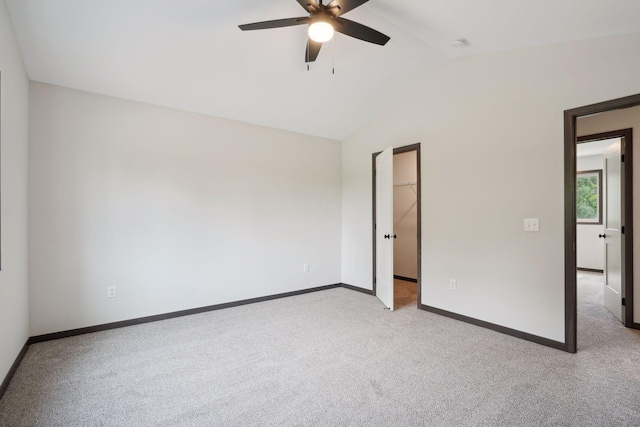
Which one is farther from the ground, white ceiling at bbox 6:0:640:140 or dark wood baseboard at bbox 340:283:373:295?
white ceiling at bbox 6:0:640:140

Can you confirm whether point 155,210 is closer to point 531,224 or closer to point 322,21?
point 322,21

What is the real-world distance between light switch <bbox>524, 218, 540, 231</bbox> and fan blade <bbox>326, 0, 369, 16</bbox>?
7.98 feet

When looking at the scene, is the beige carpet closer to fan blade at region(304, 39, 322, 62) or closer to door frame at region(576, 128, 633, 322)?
door frame at region(576, 128, 633, 322)

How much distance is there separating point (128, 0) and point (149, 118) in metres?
1.39

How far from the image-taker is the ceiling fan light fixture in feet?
6.39

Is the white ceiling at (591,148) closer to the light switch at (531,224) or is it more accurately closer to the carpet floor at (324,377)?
the carpet floor at (324,377)

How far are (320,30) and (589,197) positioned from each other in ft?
24.2

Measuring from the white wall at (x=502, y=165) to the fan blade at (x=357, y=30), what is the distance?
5.19 feet

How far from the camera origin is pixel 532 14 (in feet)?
7.62

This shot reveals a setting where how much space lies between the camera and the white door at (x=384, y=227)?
3803mm

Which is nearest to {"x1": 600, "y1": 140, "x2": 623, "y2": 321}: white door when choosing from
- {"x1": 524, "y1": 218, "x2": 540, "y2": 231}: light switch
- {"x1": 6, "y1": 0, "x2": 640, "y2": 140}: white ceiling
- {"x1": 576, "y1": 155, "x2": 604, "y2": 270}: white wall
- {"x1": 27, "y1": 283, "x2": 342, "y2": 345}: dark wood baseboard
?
{"x1": 524, "y1": 218, "x2": 540, "y2": 231}: light switch

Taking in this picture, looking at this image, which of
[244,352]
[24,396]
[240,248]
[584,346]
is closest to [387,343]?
[244,352]

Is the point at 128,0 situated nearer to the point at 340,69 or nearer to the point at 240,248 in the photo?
the point at 340,69

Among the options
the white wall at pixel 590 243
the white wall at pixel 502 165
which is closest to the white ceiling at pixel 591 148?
the white wall at pixel 590 243
